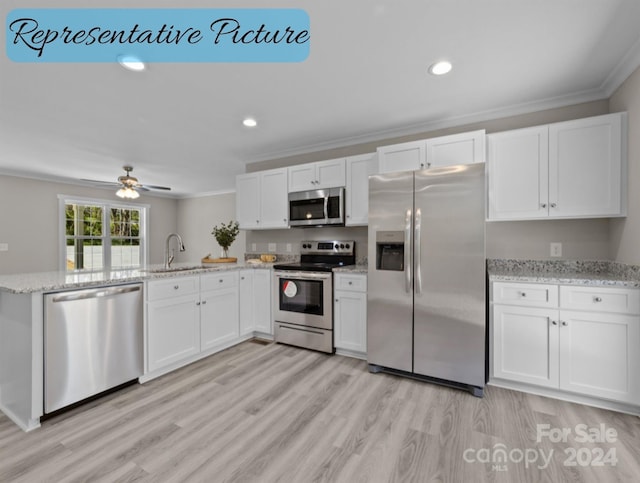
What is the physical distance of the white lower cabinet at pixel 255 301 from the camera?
11.5 ft

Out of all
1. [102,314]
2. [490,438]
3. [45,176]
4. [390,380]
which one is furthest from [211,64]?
[45,176]

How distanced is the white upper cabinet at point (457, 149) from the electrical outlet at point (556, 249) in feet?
3.23

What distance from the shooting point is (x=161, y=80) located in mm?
2260

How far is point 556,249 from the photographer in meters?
2.60

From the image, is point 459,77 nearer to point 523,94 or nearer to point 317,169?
point 523,94

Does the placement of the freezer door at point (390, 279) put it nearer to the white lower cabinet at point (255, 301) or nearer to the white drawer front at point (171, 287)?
the white lower cabinet at point (255, 301)

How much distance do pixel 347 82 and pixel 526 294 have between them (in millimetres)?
2126

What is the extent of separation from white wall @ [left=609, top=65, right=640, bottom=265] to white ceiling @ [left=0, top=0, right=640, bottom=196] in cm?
12

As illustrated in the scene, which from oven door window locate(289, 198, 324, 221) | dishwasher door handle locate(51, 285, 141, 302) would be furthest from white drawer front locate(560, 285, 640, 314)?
dishwasher door handle locate(51, 285, 141, 302)

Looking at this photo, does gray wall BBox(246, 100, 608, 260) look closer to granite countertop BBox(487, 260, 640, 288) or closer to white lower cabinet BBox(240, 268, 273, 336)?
granite countertop BBox(487, 260, 640, 288)

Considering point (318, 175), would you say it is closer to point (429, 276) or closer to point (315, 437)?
point (429, 276)

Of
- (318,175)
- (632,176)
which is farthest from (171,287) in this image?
(632,176)

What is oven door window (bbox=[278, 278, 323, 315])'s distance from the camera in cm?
314

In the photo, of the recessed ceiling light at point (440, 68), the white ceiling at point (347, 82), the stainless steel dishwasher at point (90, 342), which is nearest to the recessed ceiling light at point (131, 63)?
the white ceiling at point (347, 82)
